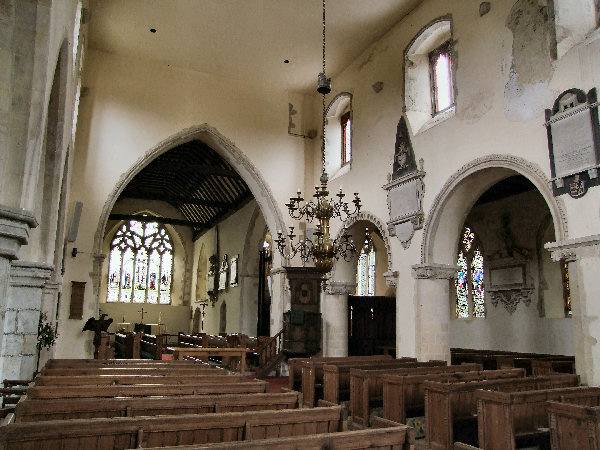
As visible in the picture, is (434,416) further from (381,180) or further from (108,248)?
(108,248)

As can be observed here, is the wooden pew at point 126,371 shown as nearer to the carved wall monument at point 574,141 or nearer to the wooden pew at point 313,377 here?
the wooden pew at point 313,377

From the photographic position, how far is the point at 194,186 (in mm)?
20672

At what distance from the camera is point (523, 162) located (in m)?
7.54

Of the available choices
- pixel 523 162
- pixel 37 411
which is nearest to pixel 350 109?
pixel 523 162

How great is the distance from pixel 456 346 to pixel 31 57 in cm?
1138

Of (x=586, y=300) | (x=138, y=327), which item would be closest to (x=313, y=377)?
(x=586, y=300)

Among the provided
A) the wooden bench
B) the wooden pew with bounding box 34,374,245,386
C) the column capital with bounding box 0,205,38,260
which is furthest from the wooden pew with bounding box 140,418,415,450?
the wooden bench

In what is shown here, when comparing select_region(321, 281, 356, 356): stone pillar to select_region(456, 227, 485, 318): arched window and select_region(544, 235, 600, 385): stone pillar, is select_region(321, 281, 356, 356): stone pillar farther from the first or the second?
select_region(544, 235, 600, 385): stone pillar

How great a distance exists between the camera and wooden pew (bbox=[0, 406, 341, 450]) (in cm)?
275

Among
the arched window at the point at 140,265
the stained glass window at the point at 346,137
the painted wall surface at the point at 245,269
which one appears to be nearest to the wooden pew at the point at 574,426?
the stained glass window at the point at 346,137

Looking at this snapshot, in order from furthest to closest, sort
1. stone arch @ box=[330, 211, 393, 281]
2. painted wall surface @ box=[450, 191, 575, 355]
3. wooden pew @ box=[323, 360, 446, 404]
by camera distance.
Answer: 1. painted wall surface @ box=[450, 191, 575, 355]
2. stone arch @ box=[330, 211, 393, 281]
3. wooden pew @ box=[323, 360, 446, 404]

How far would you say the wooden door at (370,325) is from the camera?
1326cm

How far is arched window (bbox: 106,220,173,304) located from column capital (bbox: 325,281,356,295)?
14.5 m

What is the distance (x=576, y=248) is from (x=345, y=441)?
4.96 meters
